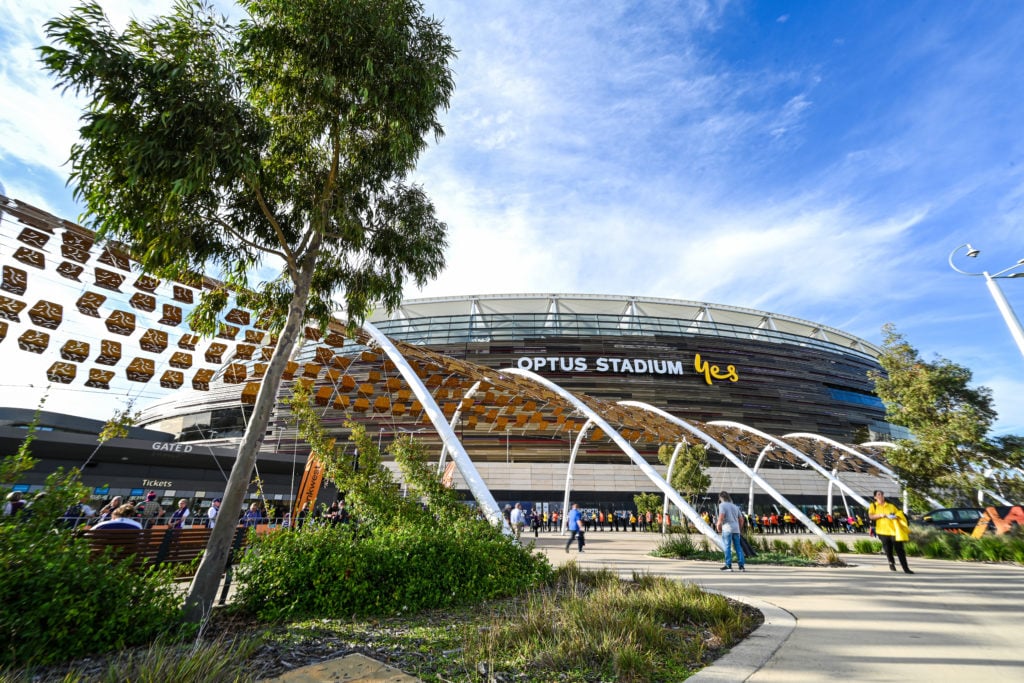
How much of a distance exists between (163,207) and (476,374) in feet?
33.8

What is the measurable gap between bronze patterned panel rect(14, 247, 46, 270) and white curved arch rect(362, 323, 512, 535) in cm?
716

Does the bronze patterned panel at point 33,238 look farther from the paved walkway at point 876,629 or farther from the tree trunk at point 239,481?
the paved walkway at point 876,629

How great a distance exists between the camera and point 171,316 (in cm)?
1057

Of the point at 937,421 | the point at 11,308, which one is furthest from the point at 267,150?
the point at 937,421

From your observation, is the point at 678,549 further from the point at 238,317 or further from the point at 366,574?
the point at 238,317

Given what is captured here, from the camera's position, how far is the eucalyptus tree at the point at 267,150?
583cm

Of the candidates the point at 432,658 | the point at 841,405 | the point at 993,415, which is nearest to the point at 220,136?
the point at 432,658

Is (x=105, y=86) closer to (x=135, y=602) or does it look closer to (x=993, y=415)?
(x=135, y=602)

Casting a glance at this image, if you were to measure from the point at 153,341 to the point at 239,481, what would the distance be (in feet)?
22.4

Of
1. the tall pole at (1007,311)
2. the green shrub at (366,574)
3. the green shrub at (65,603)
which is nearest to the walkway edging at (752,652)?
the green shrub at (366,574)

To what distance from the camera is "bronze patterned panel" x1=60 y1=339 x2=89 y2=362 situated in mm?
9445

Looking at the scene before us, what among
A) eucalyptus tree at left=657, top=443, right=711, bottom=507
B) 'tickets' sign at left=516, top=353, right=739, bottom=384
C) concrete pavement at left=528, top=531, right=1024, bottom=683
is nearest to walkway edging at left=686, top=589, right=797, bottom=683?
concrete pavement at left=528, top=531, right=1024, bottom=683

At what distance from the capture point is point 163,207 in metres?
6.56

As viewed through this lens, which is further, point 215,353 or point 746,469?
point 746,469
